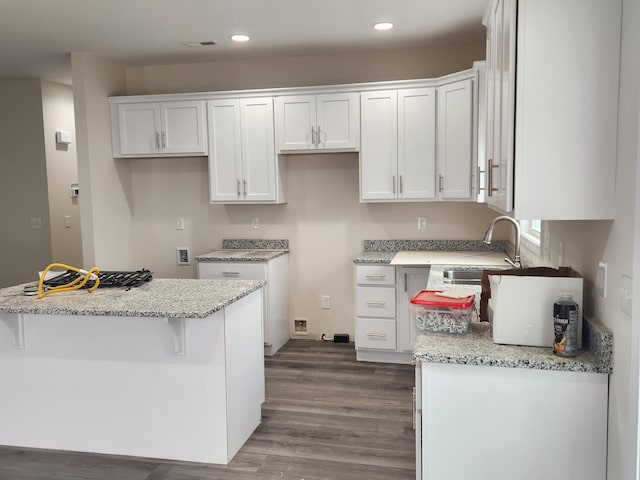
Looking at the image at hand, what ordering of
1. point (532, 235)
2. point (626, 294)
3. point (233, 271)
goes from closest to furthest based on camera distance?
point (626, 294)
point (532, 235)
point (233, 271)

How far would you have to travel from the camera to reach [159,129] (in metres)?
4.94

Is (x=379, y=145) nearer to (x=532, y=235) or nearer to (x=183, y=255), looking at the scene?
(x=532, y=235)

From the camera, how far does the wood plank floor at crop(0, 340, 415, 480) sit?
2.78 metres

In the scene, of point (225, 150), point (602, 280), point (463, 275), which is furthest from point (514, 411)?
point (225, 150)

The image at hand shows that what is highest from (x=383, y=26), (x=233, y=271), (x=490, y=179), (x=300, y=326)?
(x=383, y=26)

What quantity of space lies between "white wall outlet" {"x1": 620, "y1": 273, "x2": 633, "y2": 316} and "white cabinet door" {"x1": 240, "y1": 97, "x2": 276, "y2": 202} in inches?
136

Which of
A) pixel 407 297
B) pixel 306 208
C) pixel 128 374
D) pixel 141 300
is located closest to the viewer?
pixel 141 300

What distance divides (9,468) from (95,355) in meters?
0.73

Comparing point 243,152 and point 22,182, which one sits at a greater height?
point 243,152

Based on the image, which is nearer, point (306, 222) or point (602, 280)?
point (602, 280)

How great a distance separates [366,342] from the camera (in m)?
4.50

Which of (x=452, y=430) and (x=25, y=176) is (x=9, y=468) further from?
(x=25, y=176)

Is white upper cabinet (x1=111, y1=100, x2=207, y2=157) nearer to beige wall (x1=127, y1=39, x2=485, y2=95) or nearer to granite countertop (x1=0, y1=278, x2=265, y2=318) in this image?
beige wall (x1=127, y1=39, x2=485, y2=95)

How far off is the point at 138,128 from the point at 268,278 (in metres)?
1.85
